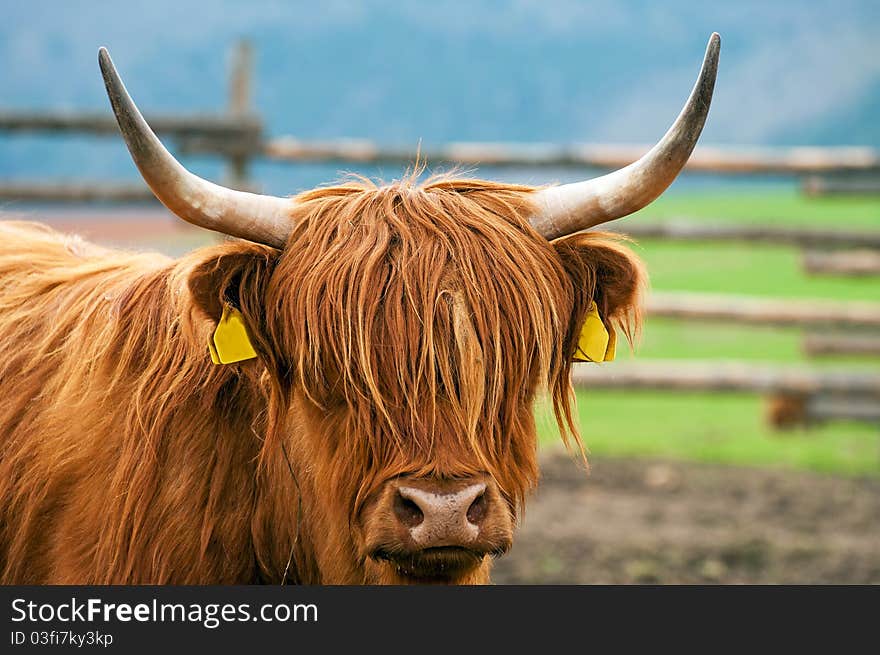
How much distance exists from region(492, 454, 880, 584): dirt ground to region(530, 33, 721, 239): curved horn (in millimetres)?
2411

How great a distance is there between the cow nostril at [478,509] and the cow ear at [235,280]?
0.74m

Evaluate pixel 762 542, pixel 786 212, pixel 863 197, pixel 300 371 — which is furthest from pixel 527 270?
pixel 786 212

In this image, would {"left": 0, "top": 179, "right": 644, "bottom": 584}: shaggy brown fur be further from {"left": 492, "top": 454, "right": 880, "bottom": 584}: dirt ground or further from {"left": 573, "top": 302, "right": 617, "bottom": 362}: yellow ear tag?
{"left": 492, "top": 454, "right": 880, "bottom": 584}: dirt ground

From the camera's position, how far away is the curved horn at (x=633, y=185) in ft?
8.64

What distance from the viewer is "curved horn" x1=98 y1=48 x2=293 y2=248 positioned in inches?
99.0

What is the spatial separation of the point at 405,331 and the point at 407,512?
429mm

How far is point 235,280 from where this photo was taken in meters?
2.86

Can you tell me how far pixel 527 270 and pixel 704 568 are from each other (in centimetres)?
383

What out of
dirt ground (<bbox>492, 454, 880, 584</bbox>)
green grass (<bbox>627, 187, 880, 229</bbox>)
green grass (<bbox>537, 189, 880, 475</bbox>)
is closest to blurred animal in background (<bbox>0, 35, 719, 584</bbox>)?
green grass (<bbox>537, 189, 880, 475</bbox>)

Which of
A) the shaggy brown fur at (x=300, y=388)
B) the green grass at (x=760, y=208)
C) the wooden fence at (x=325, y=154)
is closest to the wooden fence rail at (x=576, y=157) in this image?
the wooden fence at (x=325, y=154)

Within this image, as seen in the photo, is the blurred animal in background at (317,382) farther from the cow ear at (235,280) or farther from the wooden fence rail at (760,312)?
the wooden fence rail at (760,312)

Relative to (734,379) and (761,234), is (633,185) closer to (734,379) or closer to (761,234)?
(734,379)

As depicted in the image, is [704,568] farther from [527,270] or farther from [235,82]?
[235,82]

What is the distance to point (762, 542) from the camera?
658 centimetres
